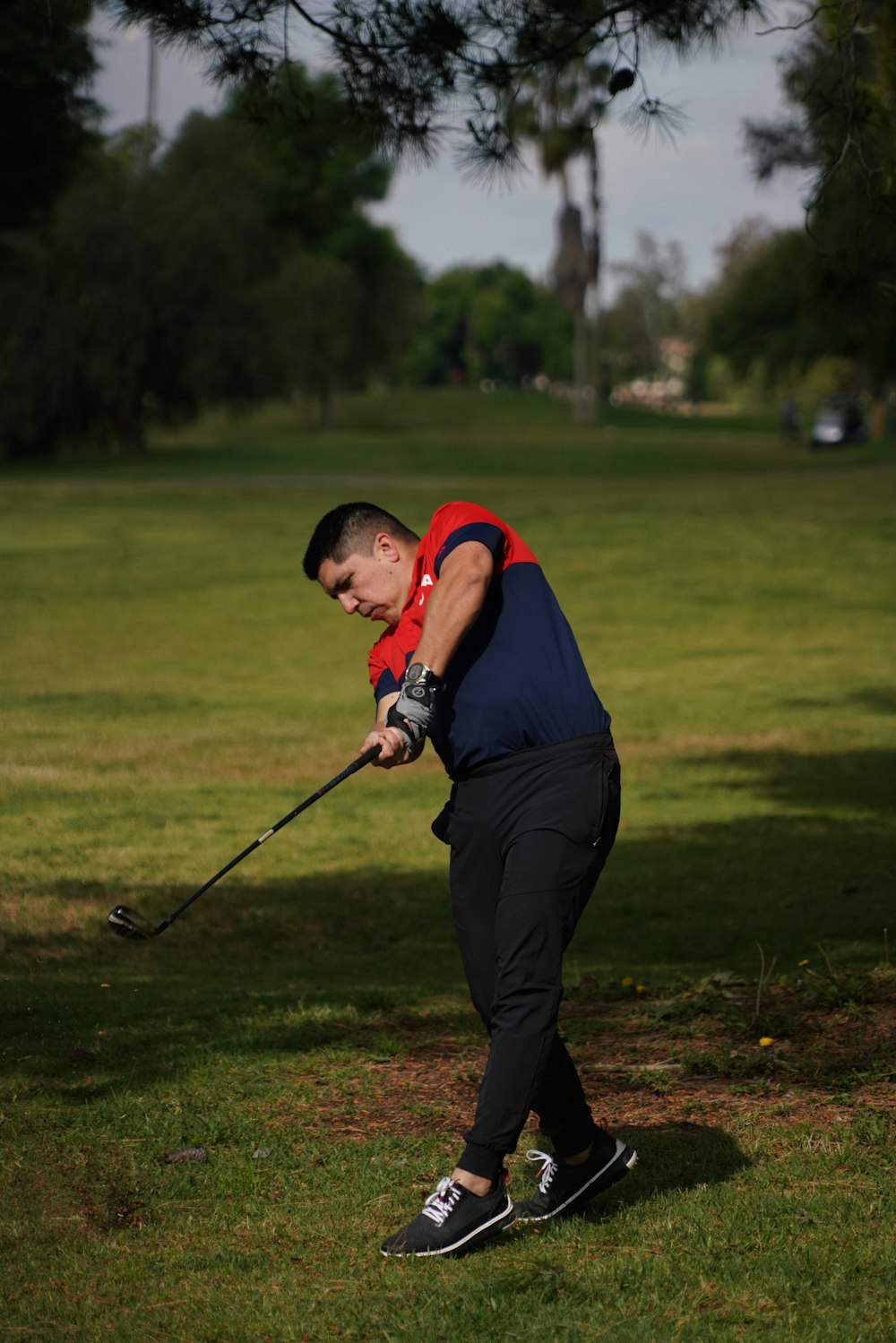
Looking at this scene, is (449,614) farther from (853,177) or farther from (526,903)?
(853,177)

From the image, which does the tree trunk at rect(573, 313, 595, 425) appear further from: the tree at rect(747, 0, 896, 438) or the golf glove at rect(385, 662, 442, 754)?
the golf glove at rect(385, 662, 442, 754)

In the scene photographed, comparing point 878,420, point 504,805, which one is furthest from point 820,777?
point 878,420

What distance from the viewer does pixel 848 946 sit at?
734 cm

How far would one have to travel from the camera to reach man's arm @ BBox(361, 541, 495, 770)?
384 cm

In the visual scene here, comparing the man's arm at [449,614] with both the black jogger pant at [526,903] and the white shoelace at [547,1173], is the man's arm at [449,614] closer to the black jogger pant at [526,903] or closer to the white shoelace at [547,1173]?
the black jogger pant at [526,903]

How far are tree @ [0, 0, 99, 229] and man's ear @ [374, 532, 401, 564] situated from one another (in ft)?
8.91

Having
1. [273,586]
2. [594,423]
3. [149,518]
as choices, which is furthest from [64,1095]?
[594,423]

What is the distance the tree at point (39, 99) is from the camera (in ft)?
21.5

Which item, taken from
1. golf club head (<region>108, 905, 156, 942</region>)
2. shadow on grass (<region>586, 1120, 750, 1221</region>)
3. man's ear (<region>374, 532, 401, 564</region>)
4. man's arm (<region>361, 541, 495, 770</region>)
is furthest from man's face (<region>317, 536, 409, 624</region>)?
shadow on grass (<region>586, 1120, 750, 1221</region>)

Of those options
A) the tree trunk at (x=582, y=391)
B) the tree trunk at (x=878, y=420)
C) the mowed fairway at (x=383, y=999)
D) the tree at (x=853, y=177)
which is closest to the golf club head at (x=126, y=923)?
the mowed fairway at (x=383, y=999)

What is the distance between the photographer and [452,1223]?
389cm

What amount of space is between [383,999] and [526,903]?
8.77ft

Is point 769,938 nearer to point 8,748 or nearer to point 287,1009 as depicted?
point 287,1009

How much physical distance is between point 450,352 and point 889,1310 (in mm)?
155914
